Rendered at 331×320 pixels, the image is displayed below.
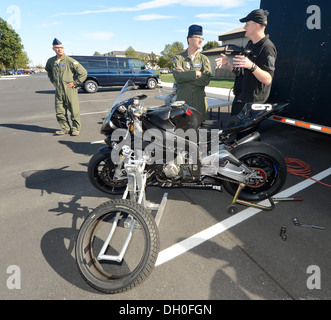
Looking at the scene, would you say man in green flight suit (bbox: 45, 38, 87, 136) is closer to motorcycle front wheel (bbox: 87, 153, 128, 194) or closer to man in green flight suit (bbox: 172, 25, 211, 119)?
man in green flight suit (bbox: 172, 25, 211, 119)

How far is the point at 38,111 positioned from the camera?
952 centimetres

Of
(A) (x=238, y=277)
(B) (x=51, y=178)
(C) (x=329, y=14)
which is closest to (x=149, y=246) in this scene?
(A) (x=238, y=277)

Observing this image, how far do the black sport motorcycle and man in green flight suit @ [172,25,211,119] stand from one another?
1.06m

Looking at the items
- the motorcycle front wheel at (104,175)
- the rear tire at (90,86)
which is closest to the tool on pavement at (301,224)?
the motorcycle front wheel at (104,175)

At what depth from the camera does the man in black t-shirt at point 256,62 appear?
2670 mm

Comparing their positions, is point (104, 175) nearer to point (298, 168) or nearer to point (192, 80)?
point (192, 80)

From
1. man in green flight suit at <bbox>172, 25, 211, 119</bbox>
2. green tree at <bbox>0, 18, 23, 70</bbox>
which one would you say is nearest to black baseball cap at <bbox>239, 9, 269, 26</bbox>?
man in green flight suit at <bbox>172, 25, 211, 119</bbox>

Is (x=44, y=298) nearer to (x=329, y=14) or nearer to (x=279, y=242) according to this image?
(x=279, y=242)

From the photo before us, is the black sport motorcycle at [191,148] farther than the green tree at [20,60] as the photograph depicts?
No

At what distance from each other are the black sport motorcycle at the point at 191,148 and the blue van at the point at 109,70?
13.1 metres

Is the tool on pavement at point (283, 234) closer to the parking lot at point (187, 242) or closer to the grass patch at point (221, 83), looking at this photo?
the parking lot at point (187, 242)

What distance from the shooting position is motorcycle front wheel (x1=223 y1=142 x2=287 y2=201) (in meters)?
2.70

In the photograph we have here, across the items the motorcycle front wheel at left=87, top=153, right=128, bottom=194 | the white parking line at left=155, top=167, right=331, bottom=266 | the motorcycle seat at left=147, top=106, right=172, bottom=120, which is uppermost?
the motorcycle seat at left=147, top=106, right=172, bottom=120

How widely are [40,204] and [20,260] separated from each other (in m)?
1.05
